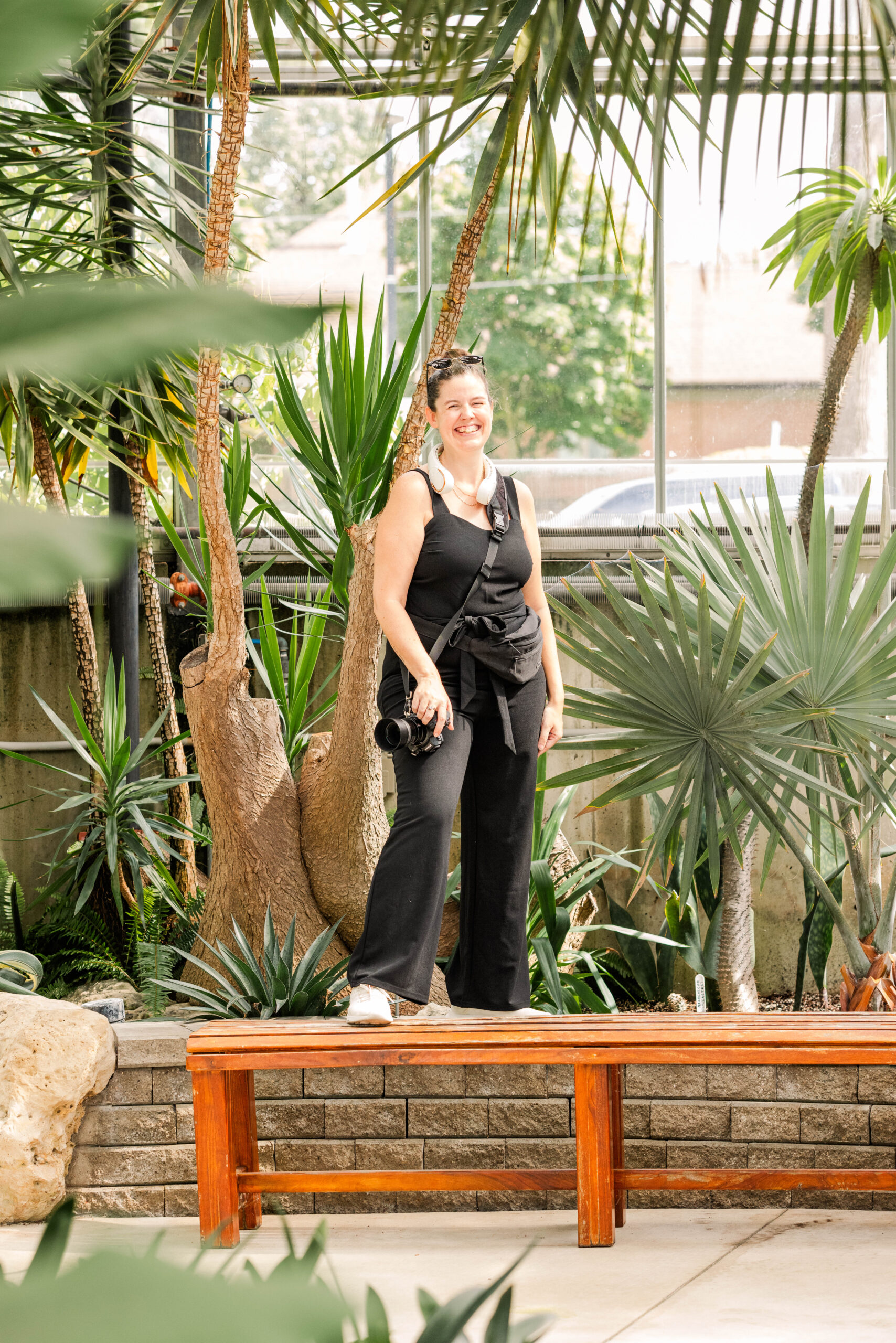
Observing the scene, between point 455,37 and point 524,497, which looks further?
point 524,497

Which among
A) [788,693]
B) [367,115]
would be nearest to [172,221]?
[367,115]

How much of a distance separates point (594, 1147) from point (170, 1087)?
3.66 feet

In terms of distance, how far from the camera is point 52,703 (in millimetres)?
4766

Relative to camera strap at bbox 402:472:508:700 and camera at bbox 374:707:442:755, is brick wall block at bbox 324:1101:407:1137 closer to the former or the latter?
camera at bbox 374:707:442:755

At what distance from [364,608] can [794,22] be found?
7.33 feet

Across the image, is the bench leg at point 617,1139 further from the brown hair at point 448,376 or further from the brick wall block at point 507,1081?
the brown hair at point 448,376

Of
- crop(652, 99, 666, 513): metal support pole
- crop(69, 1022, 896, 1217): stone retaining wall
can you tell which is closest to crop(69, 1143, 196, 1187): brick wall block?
crop(69, 1022, 896, 1217): stone retaining wall

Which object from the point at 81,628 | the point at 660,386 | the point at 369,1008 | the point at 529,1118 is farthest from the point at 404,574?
the point at 660,386

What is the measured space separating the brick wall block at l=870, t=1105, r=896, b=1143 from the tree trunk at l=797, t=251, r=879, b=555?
6.39 ft

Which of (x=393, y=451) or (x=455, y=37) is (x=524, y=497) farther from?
(x=455, y=37)

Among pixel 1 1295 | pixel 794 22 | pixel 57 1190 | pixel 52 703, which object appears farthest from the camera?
pixel 52 703

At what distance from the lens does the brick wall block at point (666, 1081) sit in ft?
9.77

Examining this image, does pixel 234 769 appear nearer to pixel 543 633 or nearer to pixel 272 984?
pixel 272 984

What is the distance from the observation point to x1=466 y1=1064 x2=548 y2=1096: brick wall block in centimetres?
301
